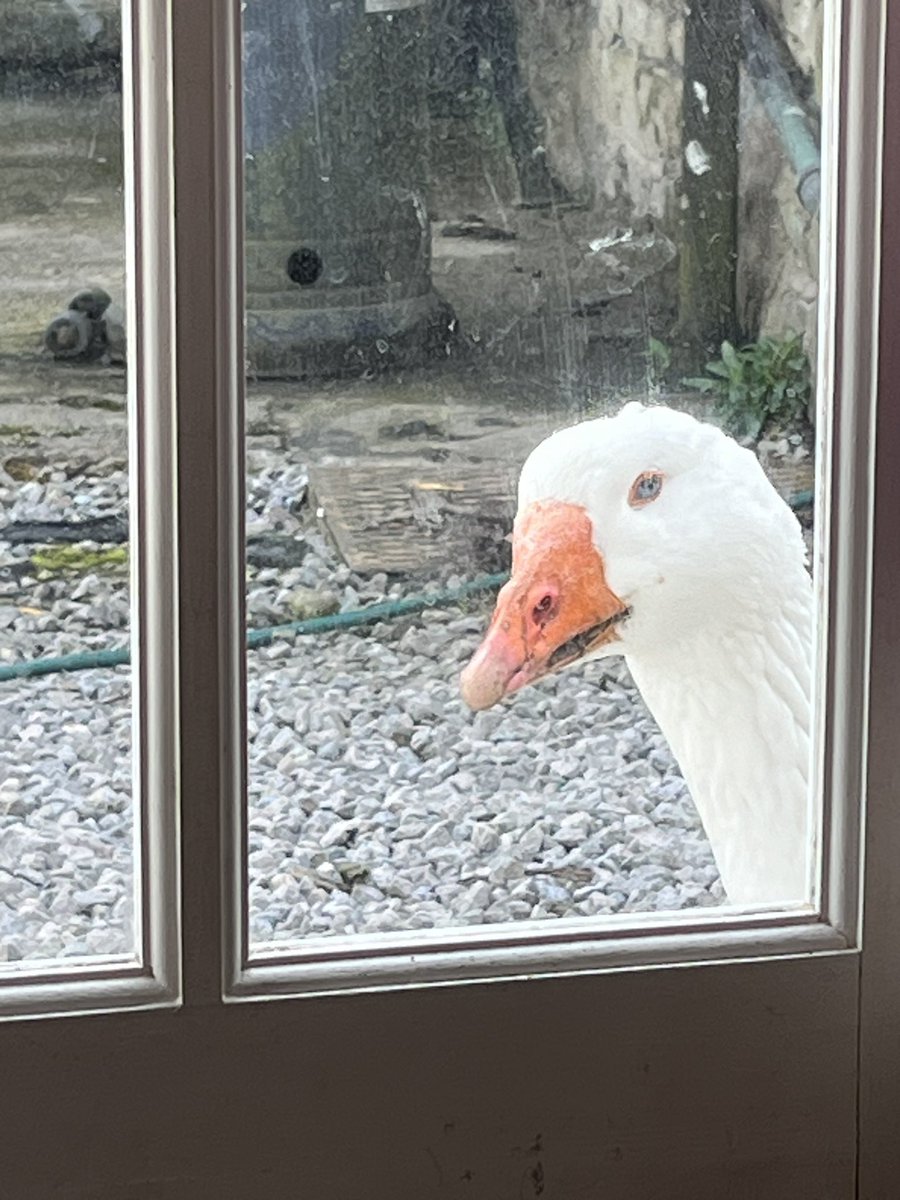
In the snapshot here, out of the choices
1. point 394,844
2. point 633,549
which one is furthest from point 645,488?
point 394,844

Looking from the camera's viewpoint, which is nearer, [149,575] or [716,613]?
[149,575]

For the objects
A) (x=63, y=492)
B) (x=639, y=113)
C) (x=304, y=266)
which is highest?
(x=639, y=113)

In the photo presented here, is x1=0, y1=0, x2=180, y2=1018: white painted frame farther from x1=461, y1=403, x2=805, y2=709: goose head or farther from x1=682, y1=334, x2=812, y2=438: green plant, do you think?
x1=682, y1=334, x2=812, y2=438: green plant

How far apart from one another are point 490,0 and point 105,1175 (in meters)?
0.85

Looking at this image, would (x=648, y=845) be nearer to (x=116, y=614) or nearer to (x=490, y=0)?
(x=116, y=614)

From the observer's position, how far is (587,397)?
1294mm

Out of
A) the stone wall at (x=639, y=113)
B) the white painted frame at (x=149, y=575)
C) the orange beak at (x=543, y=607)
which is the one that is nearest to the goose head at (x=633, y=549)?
the orange beak at (x=543, y=607)

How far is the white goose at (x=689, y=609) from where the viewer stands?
1312mm

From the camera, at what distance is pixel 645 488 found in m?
1.33

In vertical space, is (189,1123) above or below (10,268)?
below

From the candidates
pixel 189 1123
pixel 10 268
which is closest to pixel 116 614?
pixel 10 268

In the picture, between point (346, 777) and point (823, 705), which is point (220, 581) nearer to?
point (346, 777)

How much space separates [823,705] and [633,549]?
0.61 feet

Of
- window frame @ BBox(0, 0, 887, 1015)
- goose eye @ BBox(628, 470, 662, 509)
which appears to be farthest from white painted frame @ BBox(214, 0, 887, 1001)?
goose eye @ BBox(628, 470, 662, 509)
